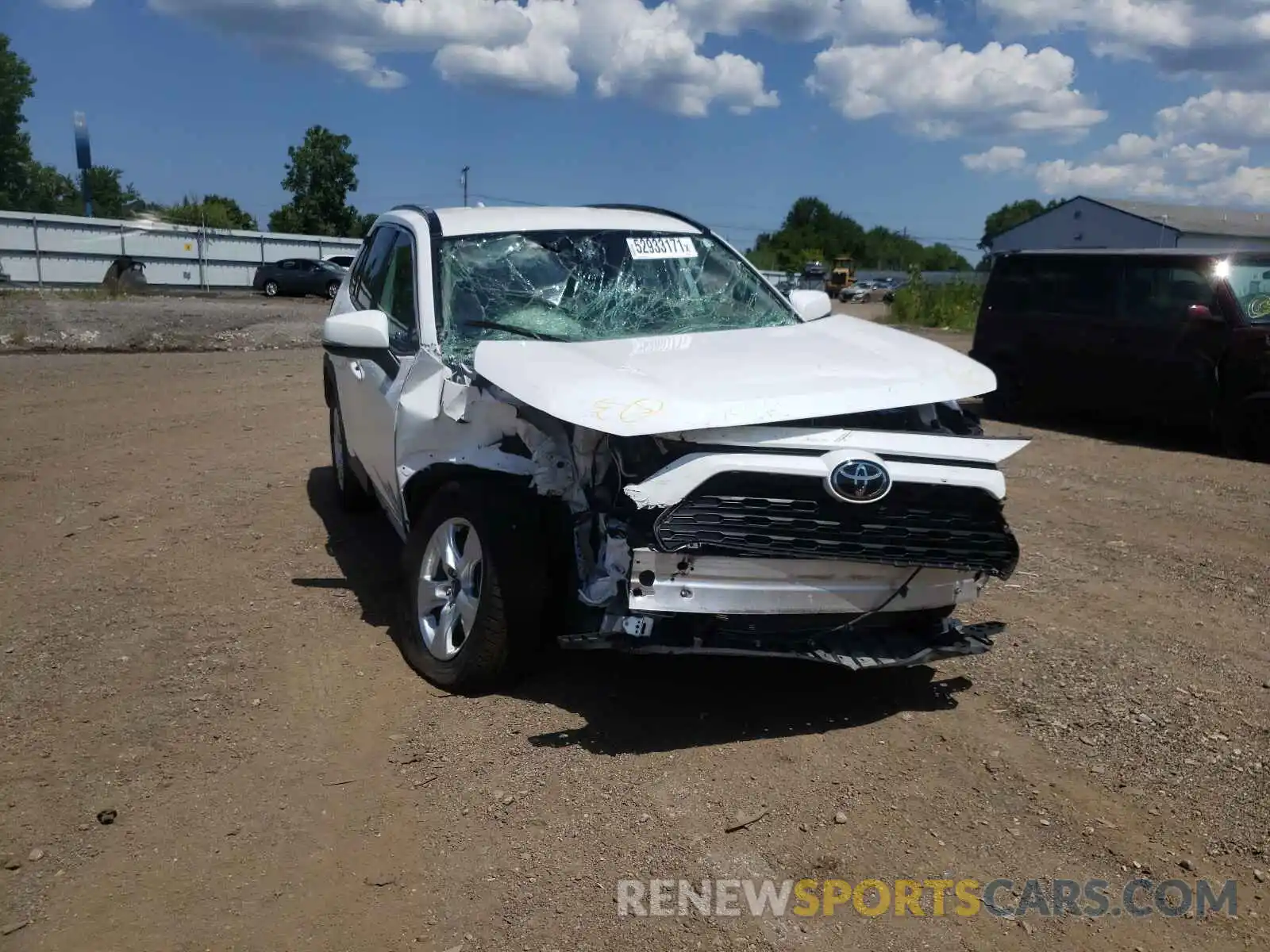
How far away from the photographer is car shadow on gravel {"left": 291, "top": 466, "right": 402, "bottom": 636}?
17.6 feet

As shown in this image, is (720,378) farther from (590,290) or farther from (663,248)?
(663,248)

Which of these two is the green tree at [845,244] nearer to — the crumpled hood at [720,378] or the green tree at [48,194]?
the green tree at [48,194]

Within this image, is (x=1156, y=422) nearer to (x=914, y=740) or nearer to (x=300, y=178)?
(x=914, y=740)

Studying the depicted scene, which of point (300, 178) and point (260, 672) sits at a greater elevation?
point (300, 178)

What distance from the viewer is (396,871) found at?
10.4 ft

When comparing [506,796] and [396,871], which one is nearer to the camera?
[396,871]

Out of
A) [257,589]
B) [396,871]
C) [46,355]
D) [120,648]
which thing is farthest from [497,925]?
[46,355]

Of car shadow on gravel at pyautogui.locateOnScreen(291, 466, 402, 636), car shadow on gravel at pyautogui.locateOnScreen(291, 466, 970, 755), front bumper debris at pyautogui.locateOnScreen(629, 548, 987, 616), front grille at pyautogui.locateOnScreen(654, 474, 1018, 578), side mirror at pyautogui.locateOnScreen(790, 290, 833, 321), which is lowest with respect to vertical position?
car shadow on gravel at pyautogui.locateOnScreen(291, 466, 402, 636)

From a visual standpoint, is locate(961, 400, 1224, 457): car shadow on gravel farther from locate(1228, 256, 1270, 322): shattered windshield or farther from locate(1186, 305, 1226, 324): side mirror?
locate(1228, 256, 1270, 322): shattered windshield

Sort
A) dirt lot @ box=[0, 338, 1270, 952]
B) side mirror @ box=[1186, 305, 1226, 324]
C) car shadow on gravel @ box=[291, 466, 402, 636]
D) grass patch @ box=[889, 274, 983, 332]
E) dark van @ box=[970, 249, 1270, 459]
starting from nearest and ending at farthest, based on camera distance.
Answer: dirt lot @ box=[0, 338, 1270, 952] → car shadow on gravel @ box=[291, 466, 402, 636] → dark van @ box=[970, 249, 1270, 459] → side mirror @ box=[1186, 305, 1226, 324] → grass patch @ box=[889, 274, 983, 332]

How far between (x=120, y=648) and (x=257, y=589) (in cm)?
92

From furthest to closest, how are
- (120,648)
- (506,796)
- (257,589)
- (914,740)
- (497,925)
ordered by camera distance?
(257,589) < (120,648) < (914,740) < (506,796) < (497,925)

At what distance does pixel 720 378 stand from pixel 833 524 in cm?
65

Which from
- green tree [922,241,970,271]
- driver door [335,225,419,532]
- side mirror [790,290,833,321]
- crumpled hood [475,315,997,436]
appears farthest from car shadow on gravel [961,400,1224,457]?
green tree [922,241,970,271]
